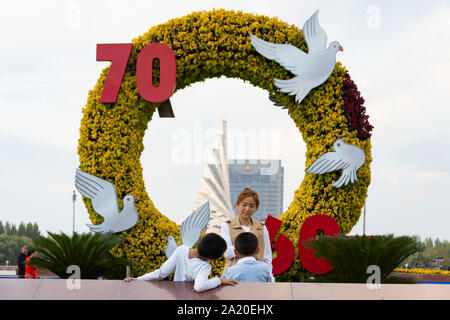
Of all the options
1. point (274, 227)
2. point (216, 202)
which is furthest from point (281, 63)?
point (216, 202)

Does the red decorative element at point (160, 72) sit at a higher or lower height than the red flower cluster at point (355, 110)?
higher

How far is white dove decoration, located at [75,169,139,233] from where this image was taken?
9266mm

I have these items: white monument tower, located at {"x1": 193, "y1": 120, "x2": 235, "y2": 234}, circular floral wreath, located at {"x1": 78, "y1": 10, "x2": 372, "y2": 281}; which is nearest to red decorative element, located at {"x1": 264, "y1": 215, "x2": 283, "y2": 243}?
circular floral wreath, located at {"x1": 78, "y1": 10, "x2": 372, "y2": 281}

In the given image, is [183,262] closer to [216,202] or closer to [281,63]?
[281,63]

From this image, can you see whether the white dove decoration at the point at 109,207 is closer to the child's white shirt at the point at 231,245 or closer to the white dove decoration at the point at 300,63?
the white dove decoration at the point at 300,63

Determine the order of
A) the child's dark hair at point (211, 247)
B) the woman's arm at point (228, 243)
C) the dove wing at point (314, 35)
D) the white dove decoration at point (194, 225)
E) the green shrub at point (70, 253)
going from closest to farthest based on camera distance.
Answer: the child's dark hair at point (211, 247)
the woman's arm at point (228, 243)
the green shrub at point (70, 253)
the white dove decoration at point (194, 225)
the dove wing at point (314, 35)

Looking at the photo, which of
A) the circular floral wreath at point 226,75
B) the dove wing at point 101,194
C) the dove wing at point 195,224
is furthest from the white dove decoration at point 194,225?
the dove wing at point 101,194

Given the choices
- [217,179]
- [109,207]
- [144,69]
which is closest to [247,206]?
[109,207]

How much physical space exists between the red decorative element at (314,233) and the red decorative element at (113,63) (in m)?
4.13

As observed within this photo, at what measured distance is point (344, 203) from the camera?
9414 millimetres

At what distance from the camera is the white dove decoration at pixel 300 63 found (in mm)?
9617

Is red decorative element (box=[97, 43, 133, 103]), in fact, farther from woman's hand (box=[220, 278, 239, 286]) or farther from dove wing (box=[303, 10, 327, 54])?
woman's hand (box=[220, 278, 239, 286])

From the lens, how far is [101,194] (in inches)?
367
